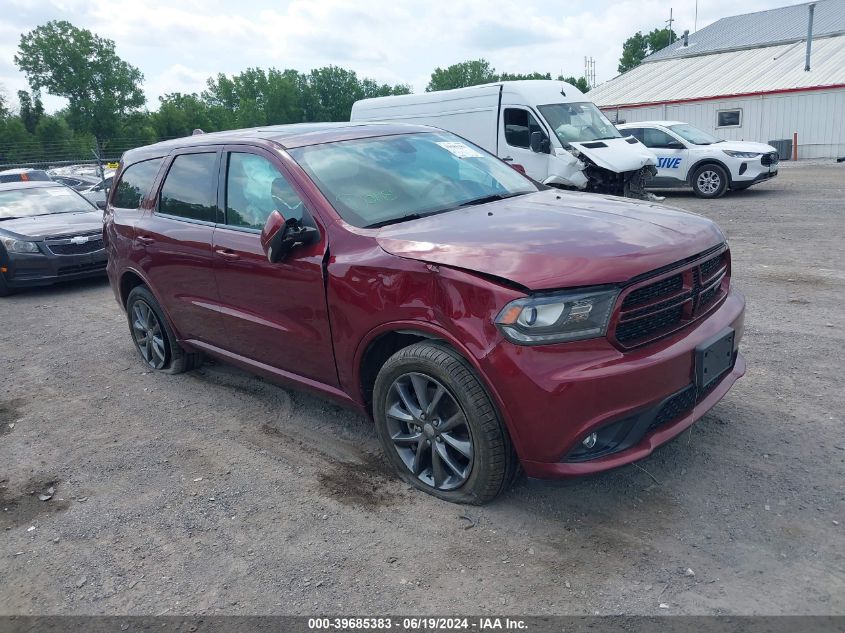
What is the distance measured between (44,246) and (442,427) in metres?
7.88

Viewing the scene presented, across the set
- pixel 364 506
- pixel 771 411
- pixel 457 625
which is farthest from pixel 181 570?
pixel 771 411

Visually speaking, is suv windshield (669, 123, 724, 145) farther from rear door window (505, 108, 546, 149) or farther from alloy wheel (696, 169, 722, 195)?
rear door window (505, 108, 546, 149)

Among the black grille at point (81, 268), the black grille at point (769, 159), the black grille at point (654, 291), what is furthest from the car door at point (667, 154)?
the black grille at point (654, 291)

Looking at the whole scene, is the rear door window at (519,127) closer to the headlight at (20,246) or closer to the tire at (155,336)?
the headlight at (20,246)

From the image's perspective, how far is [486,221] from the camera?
362 cm

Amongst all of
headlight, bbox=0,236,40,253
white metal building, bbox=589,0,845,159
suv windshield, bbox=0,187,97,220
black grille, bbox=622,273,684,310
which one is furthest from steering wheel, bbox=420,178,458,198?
white metal building, bbox=589,0,845,159

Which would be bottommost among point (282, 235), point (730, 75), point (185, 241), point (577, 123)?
point (185, 241)

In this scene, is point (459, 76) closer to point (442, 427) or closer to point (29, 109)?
point (29, 109)

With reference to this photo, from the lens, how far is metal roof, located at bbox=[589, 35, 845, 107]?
27.8 metres

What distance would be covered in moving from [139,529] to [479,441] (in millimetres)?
1765

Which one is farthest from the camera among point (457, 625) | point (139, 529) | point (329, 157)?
point (329, 157)

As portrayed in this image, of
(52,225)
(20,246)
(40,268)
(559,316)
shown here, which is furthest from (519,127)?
(559,316)

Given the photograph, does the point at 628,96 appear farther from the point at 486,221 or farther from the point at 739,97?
the point at 486,221

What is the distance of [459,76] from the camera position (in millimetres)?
112375
